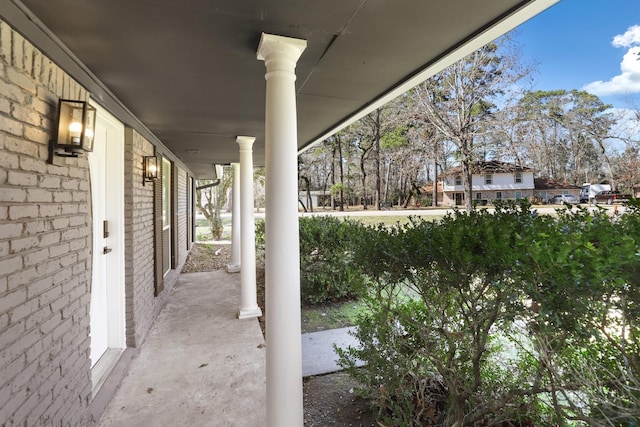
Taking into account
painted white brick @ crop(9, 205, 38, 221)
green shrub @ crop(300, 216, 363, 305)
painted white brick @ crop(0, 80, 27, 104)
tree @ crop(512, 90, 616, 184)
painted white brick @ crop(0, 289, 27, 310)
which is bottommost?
green shrub @ crop(300, 216, 363, 305)

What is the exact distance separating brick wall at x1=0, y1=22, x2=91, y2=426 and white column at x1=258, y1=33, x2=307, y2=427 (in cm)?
117

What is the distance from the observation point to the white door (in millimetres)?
2752

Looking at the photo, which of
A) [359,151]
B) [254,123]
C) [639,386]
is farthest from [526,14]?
A: [359,151]

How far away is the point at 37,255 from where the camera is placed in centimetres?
164

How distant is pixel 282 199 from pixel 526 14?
1.62 m

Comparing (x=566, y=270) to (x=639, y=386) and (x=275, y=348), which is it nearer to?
(x=639, y=386)

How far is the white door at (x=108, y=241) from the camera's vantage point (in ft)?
9.03

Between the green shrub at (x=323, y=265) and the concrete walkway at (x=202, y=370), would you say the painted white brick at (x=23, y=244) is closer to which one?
the concrete walkway at (x=202, y=370)

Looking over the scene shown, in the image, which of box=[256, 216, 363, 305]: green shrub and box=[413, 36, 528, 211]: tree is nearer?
box=[256, 216, 363, 305]: green shrub

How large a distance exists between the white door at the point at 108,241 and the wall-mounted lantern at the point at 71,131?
0.96 meters

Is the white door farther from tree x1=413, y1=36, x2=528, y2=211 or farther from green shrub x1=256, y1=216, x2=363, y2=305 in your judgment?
tree x1=413, y1=36, x2=528, y2=211

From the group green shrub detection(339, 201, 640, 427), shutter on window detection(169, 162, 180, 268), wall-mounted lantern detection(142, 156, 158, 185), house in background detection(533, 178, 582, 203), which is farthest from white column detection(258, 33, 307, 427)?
house in background detection(533, 178, 582, 203)

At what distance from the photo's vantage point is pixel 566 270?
125 cm

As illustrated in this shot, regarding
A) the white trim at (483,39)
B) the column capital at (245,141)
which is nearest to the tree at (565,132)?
the column capital at (245,141)
